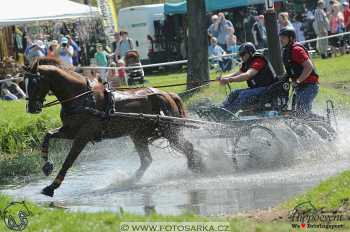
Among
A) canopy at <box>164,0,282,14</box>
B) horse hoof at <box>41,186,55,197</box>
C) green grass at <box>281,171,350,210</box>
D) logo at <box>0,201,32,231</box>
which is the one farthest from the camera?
canopy at <box>164,0,282,14</box>

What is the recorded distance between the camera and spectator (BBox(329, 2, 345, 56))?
31.6 metres

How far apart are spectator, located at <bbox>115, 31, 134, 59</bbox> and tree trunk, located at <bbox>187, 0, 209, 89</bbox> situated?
775 centimetres

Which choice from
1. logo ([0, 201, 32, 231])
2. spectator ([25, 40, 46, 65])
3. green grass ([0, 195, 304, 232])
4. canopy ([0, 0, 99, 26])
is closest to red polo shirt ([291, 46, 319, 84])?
green grass ([0, 195, 304, 232])

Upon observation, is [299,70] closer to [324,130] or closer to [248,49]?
[248,49]

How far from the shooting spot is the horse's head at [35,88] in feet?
41.4

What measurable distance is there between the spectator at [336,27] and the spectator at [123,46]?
7.21 metres

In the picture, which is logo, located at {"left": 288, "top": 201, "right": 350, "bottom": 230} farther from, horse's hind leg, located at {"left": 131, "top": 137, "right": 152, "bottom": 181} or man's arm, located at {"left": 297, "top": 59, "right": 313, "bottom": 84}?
horse's hind leg, located at {"left": 131, "top": 137, "right": 152, "bottom": 181}

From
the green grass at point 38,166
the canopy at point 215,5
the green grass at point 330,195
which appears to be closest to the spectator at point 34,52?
the green grass at point 38,166

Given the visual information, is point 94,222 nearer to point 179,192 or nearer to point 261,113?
point 179,192

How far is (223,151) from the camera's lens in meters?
13.7

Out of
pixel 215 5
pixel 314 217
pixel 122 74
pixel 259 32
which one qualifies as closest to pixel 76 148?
pixel 314 217

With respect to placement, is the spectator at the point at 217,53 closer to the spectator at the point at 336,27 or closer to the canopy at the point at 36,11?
the spectator at the point at 336,27

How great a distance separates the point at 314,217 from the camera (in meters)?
8.56

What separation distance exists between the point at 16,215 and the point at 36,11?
55.5 feet
